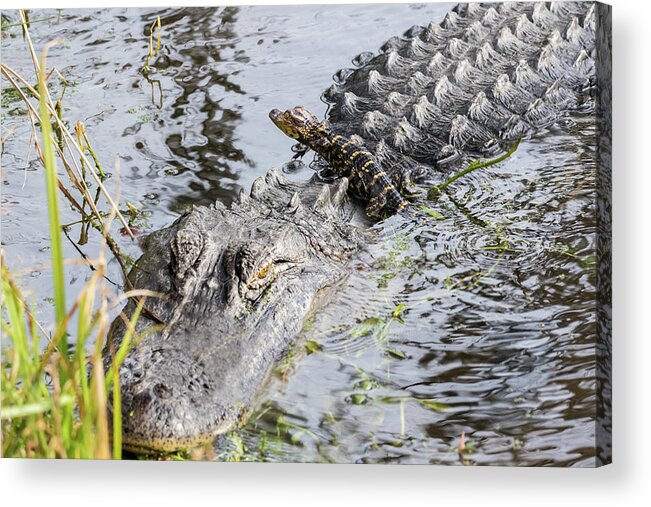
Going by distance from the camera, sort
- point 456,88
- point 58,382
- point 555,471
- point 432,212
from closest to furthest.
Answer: point 58,382 → point 555,471 → point 432,212 → point 456,88

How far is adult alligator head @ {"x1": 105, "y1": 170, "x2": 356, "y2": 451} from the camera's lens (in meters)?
2.93

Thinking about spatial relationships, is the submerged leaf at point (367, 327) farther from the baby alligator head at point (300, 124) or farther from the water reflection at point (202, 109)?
the baby alligator head at point (300, 124)

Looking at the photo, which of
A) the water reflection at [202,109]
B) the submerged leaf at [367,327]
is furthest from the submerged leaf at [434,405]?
the water reflection at [202,109]

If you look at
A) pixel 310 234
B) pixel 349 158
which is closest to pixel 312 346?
pixel 310 234

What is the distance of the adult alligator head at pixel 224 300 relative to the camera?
2.93 meters

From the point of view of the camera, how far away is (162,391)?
2904 millimetres

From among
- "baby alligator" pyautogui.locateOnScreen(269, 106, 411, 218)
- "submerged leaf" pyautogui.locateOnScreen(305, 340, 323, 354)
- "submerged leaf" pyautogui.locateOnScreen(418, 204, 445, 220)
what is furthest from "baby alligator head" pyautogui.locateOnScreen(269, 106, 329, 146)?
"submerged leaf" pyautogui.locateOnScreen(305, 340, 323, 354)

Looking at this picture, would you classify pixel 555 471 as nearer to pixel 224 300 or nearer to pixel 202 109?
pixel 224 300

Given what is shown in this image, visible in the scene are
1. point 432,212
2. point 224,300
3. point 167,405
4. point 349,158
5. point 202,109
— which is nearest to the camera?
point 167,405

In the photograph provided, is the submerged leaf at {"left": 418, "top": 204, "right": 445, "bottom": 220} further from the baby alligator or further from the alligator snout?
the alligator snout

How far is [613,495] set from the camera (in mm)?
3137

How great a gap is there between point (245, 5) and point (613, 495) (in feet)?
8.05

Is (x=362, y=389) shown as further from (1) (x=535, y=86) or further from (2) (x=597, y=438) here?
(1) (x=535, y=86)

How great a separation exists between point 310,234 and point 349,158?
2.07 ft
